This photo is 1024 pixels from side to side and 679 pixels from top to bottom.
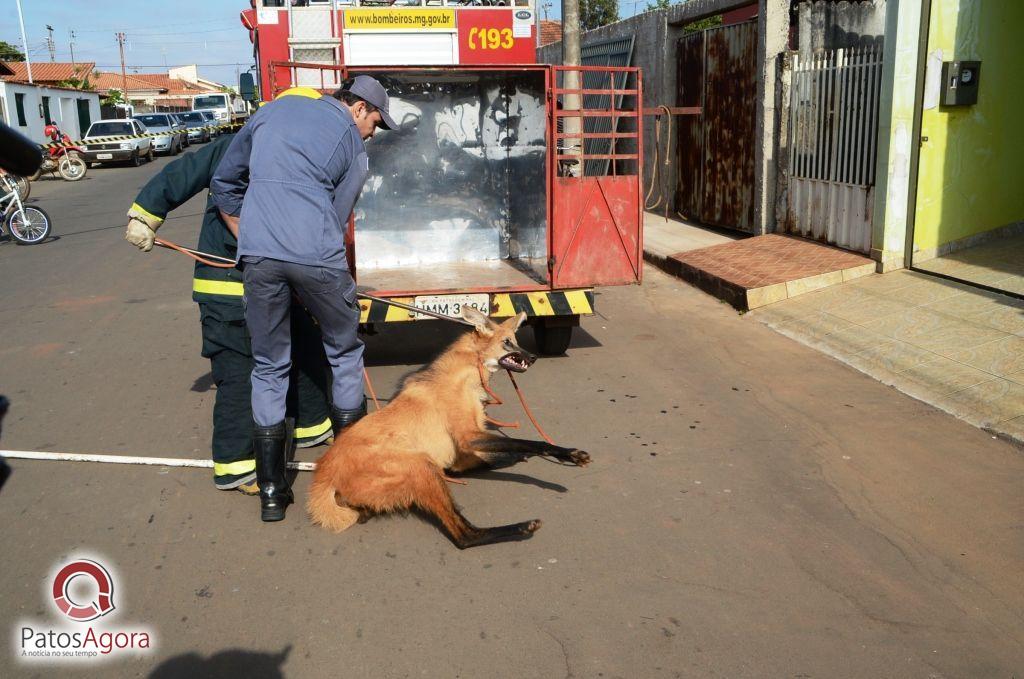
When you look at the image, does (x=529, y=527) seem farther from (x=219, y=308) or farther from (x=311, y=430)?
(x=219, y=308)

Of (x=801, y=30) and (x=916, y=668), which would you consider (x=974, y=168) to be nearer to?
(x=801, y=30)

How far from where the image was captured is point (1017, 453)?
4777 millimetres

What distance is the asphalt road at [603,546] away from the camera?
3.05 meters

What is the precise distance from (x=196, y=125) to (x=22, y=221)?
31.3 meters

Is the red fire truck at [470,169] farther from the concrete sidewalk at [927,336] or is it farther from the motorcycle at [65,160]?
the motorcycle at [65,160]

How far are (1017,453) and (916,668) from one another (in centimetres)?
237

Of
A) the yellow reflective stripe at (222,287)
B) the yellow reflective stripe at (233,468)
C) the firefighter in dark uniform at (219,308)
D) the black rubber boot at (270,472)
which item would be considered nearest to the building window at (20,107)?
the firefighter in dark uniform at (219,308)

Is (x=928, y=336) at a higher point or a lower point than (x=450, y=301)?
lower

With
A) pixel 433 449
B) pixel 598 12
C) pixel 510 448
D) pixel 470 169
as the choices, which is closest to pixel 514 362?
pixel 510 448

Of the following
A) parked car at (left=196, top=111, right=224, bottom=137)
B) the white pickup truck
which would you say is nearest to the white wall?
the white pickup truck

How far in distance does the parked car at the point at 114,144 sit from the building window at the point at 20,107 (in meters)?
7.68

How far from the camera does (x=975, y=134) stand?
859 cm

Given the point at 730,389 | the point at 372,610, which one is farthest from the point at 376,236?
the point at 372,610

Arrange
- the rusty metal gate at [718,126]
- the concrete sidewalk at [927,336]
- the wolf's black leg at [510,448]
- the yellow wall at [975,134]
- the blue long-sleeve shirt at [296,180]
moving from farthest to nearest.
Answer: the rusty metal gate at [718,126], the yellow wall at [975,134], the concrete sidewalk at [927,336], the wolf's black leg at [510,448], the blue long-sleeve shirt at [296,180]
